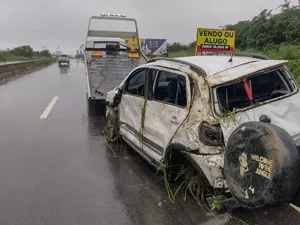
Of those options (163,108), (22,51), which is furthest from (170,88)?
(22,51)

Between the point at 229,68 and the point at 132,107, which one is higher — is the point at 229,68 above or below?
above

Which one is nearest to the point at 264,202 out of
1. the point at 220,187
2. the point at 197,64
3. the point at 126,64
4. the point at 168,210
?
the point at 220,187

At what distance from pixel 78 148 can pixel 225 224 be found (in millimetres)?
3736

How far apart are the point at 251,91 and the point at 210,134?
0.80 metres

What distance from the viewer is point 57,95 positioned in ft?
46.4

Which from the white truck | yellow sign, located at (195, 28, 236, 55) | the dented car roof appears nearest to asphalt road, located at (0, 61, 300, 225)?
the dented car roof

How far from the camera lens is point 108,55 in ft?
40.1

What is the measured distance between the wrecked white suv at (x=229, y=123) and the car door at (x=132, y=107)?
50 mm

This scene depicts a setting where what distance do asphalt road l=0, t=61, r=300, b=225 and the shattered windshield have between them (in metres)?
1.29

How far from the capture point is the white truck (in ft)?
33.0

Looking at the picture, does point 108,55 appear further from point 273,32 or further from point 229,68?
point 273,32

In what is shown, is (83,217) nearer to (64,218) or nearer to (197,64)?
(64,218)

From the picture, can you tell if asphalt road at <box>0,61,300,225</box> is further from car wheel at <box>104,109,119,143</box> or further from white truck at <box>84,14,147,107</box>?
white truck at <box>84,14,147,107</box>

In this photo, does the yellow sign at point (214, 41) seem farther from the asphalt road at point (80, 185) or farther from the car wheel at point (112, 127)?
the car wheel at point (112, 127)
